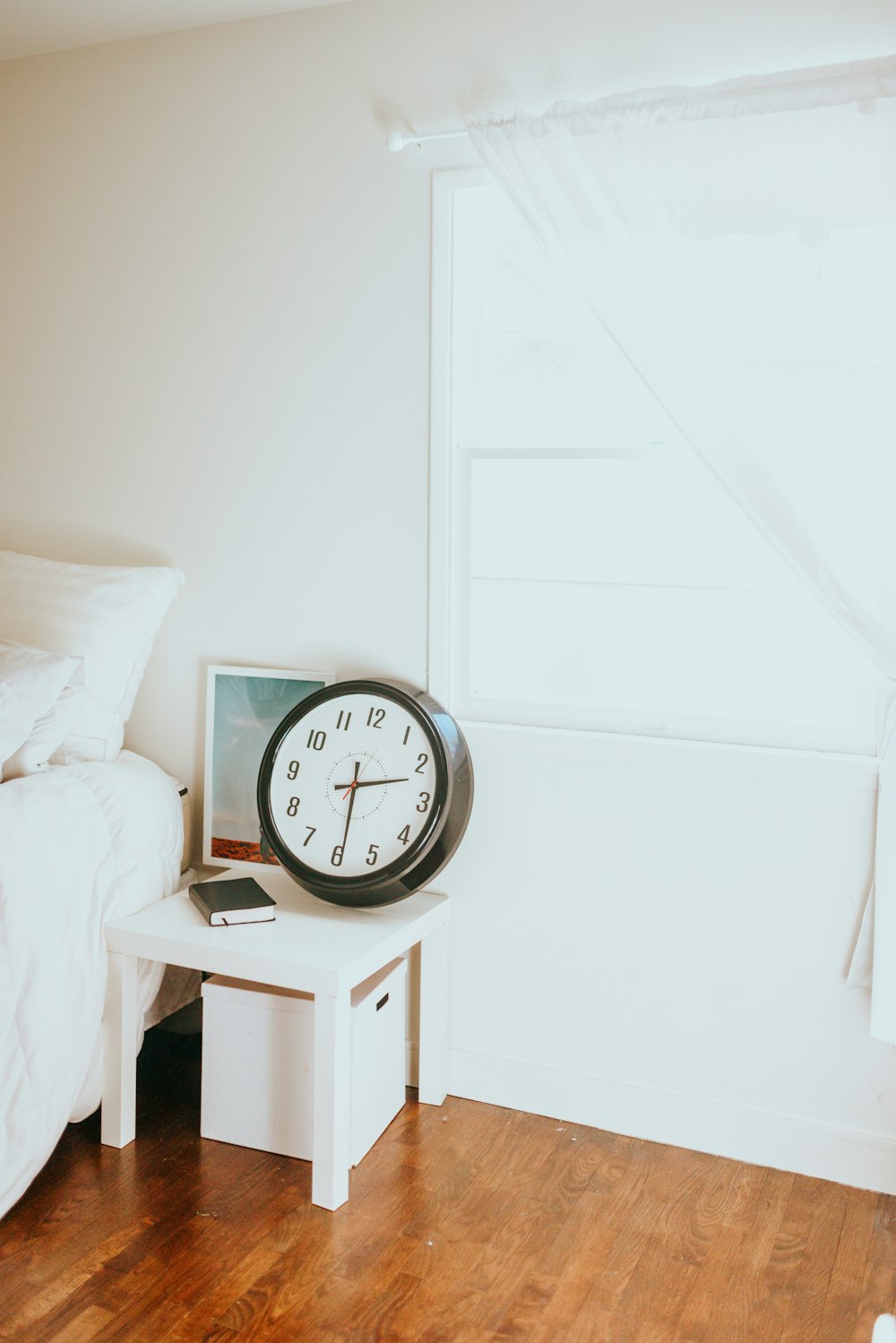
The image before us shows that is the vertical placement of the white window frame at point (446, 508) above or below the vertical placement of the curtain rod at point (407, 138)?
below

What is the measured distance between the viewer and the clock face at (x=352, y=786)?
234 centimetres

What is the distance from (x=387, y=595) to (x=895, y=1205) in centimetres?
165

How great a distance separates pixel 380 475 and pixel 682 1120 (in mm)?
1586

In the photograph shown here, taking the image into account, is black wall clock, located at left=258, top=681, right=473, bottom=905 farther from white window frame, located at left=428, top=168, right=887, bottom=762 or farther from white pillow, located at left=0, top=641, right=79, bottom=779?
white pillow, located at left=0, top=641, right=79, bottom=779

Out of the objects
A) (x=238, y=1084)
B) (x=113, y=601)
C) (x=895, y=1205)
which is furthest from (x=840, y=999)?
(x=113, y=601)

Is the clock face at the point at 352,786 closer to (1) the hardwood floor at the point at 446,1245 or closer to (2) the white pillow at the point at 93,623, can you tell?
(2) the white pillow at the point at 93,623

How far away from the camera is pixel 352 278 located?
8.21 ft

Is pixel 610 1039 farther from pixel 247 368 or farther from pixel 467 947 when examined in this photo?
pixel 247 368

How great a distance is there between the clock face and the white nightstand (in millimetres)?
126

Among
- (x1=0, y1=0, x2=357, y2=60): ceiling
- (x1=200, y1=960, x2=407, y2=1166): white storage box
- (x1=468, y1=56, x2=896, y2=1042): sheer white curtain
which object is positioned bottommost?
(x1=200, y1=960, x2=407, y2=1166): white storage box

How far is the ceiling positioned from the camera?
98.1 inches

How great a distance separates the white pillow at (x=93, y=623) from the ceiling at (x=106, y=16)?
4.27 feet

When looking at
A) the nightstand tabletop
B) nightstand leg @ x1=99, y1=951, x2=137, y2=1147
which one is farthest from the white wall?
nightstand leg @ x1=99, y1=951, x2=137, y2=1147

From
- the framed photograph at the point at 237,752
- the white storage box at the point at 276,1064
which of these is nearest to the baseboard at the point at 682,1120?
the white storage box at the point at 276,1064
